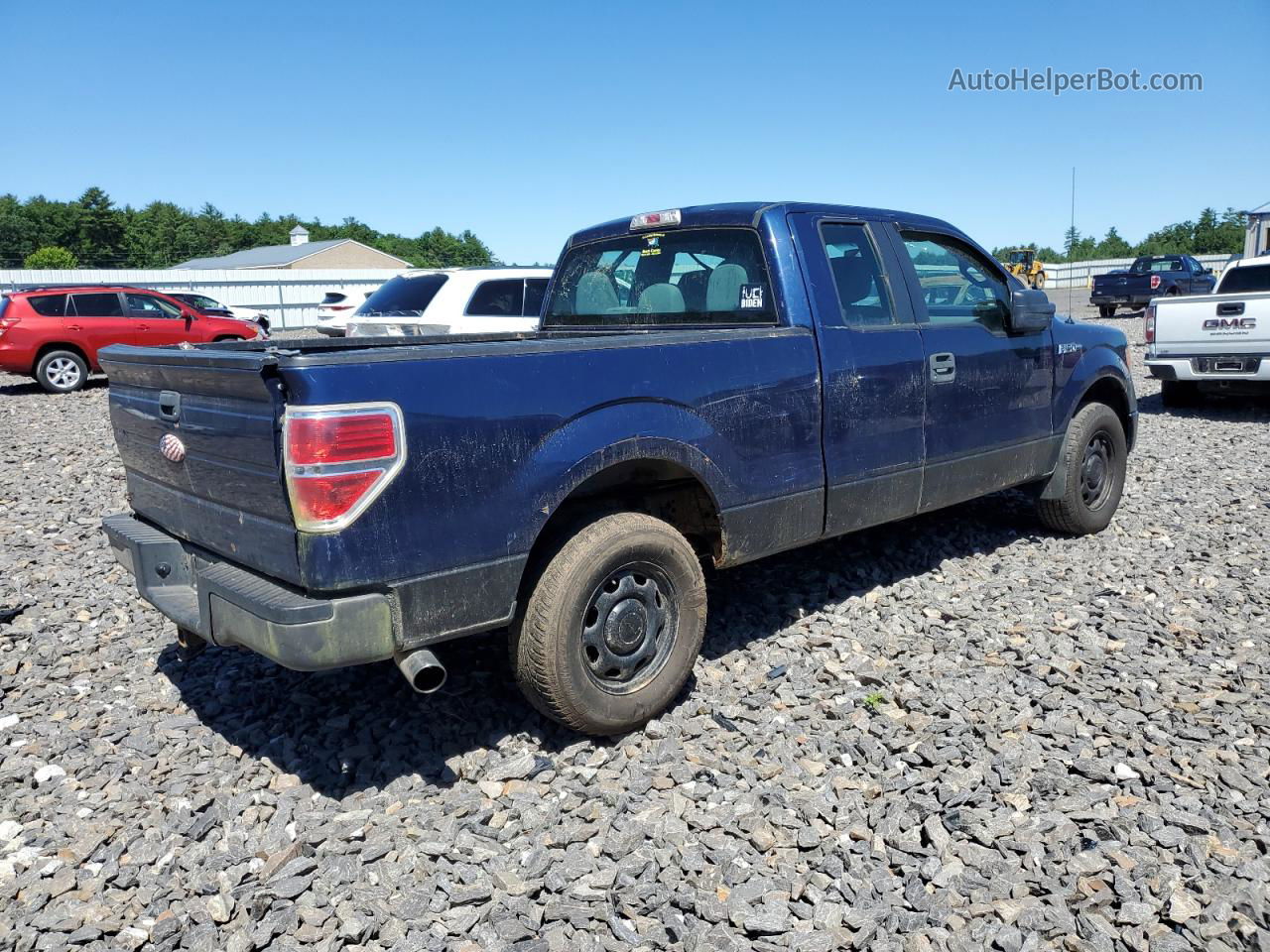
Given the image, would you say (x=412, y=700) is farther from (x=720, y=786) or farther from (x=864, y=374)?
(x=864, y=374)

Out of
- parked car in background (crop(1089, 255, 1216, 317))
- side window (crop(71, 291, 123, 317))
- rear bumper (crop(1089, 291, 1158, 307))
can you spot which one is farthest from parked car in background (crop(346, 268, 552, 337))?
rear bumper (crop(1089, 291, 1158, 307))

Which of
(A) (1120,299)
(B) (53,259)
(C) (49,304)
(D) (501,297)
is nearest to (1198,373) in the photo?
(D) (501,297)

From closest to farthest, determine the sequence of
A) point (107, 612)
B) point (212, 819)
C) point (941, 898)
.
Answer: point (941, 898) < point (212, 819) < point (107, 612)

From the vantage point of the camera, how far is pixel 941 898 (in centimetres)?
273

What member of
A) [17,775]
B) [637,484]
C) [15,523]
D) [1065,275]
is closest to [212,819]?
[17,775]

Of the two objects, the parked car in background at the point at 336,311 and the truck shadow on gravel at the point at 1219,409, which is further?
the parked car in background at the point at 336,311

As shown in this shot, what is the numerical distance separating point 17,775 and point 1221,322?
1147 centimetres

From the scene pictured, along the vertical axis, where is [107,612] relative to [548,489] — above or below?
below

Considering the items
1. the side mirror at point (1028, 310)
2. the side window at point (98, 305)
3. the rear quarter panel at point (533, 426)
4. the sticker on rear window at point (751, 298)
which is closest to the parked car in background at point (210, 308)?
the side window at point (98, 305)

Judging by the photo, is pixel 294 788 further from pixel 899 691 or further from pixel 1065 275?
pixel 1065 275

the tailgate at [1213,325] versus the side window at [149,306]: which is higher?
the side window at [149,306]

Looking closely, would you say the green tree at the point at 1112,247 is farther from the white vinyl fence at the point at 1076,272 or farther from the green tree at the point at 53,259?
the green tree at the point at 53,259

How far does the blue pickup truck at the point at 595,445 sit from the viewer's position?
287 cm

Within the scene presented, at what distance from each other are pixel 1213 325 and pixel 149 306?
16267 mm
